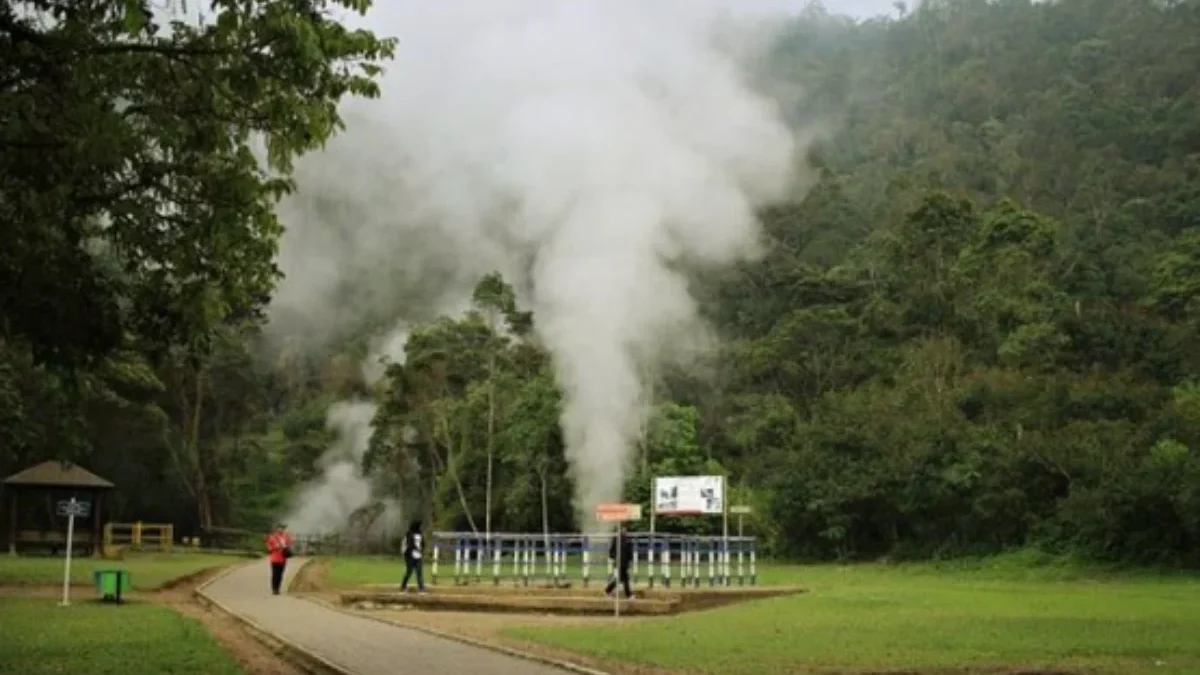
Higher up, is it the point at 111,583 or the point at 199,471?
the point at 199,471

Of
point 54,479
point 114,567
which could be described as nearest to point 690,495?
point 114,567

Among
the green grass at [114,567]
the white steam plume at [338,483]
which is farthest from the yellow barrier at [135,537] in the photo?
the white steam plume at [338,483]

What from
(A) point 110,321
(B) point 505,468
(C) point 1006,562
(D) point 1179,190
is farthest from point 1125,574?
(D) point 1179,190

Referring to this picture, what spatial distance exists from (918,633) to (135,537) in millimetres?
37065

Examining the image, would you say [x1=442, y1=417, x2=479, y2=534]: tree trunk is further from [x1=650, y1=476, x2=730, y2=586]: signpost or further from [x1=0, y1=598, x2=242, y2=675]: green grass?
[x1=0, y1=598, x2=242, y2=675]: green grass

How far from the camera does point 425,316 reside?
221ft

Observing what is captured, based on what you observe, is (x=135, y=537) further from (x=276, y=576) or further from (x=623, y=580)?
(x=623, y=580)

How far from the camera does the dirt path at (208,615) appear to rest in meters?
13.1

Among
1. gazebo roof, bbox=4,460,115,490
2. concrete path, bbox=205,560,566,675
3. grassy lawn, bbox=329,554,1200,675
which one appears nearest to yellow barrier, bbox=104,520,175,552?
gazebo roof, bbox=4,460,115,490

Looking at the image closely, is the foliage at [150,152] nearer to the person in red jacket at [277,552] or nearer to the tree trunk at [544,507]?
the person in red jacket at [277,552]

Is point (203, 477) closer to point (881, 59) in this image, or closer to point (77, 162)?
point (77, 162)

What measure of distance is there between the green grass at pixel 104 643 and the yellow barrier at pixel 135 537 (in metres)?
24.8

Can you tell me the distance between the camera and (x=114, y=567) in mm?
32312

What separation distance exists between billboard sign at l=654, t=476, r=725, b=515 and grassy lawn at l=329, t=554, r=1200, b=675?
284 centimetres
